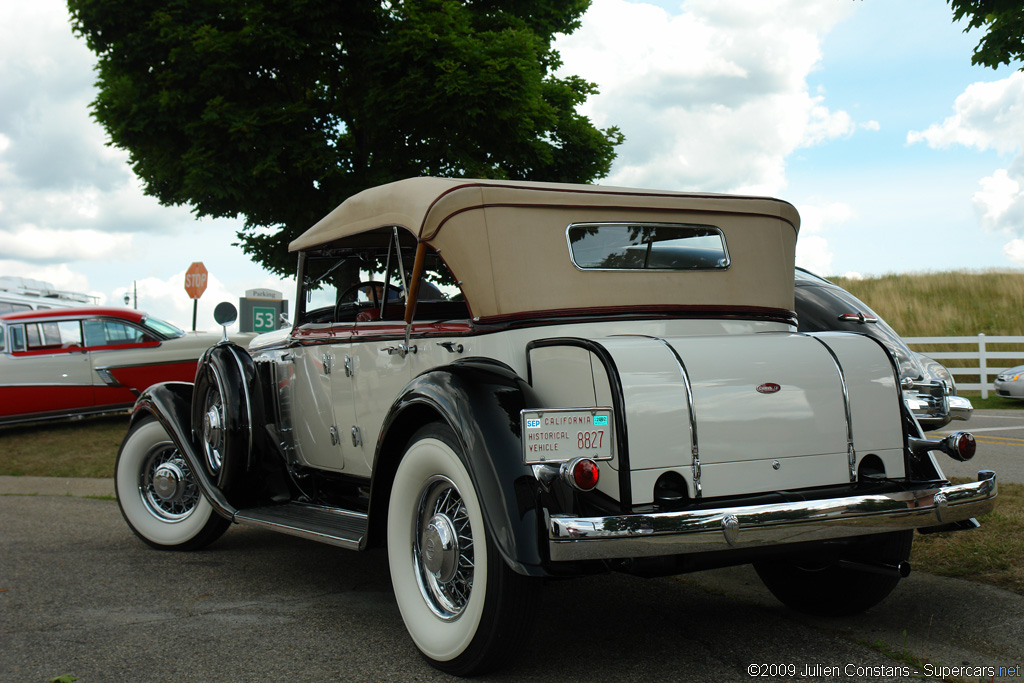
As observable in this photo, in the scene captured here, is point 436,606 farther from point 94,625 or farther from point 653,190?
point 653,190

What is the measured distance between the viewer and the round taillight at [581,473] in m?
2.92

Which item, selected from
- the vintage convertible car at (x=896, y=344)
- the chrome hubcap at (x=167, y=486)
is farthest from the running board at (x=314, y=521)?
the vintage convertible car at (x=896, y=344)

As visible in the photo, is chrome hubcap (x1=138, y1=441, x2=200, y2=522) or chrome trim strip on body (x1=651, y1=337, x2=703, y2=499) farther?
chrome hubcap (x1=138, y1=441, x2=200, y2=522)

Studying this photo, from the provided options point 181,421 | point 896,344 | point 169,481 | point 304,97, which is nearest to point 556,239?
point 181,421

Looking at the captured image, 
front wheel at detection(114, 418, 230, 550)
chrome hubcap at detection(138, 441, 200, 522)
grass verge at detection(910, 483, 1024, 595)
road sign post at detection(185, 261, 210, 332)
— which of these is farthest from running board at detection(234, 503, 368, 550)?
road sign post at detection(185, 261, 210, 332)

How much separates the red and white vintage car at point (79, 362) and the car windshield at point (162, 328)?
0.06m

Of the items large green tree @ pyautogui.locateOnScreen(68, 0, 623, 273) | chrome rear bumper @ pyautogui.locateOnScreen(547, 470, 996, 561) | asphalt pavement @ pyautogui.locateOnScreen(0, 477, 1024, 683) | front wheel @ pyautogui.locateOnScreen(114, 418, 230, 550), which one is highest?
large green tree @ pyautogui.locateOnScreen(68, 0, 623, 273)

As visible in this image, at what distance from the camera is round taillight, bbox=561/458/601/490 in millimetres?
2916

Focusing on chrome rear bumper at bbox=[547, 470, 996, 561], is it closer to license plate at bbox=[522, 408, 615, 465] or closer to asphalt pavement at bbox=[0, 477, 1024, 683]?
license plate at bbox=[522, 408, 615, 465]

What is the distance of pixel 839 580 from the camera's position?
3914mm

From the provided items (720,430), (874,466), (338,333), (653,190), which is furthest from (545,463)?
(338,333)

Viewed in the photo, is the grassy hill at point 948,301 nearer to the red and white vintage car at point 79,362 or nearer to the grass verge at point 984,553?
the red and white vintage car at point 79,362

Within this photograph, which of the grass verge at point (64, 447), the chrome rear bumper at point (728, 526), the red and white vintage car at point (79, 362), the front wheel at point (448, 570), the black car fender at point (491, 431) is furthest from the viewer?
the red and white vintage car at point (79, 362)

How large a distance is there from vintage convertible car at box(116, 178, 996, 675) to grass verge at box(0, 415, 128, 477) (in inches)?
268
